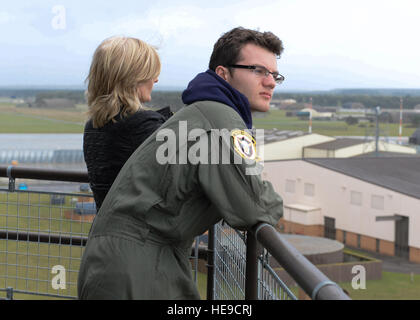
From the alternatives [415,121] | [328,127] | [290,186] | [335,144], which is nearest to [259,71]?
[290,186]

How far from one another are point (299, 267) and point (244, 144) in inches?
10.6

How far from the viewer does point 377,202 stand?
3125 cm

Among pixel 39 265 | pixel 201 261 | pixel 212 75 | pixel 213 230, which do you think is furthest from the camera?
pixel 39 265

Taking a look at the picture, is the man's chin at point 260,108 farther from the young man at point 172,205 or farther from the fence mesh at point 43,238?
the fence mesh at point 43,238

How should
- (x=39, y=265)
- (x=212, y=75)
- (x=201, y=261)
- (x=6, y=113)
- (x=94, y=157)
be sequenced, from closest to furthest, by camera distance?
(x=212, y=75) < (x=94, y=157) < (x=201, y=261) < (x=39, y=265) < (x=6, y=113)

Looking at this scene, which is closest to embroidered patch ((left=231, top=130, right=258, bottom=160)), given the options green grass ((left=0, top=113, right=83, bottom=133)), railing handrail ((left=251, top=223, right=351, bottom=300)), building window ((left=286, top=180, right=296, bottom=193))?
railing handrail ((left=251, top=223, right=351, bottom=300))

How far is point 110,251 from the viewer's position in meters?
1.18

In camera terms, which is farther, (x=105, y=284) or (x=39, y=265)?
(x=39, y=265)

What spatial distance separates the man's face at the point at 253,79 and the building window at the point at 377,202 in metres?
30.5

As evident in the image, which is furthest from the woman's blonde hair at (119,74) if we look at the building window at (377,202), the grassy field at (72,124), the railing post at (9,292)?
the grassy field at (72,124)

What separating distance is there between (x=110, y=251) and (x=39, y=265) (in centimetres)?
144

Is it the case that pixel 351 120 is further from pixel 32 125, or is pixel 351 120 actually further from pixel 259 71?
pixel 259 71

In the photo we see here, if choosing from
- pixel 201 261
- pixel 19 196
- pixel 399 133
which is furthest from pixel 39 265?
pixel 399 133
